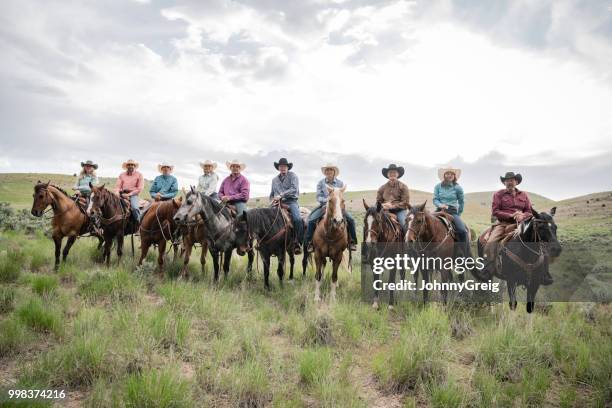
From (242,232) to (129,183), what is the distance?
4.97 m

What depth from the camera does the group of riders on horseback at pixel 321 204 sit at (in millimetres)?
7977

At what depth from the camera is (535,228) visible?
675cm

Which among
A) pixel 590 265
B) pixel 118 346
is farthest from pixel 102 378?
pixel 590 265

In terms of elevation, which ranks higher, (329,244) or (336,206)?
(336,206)

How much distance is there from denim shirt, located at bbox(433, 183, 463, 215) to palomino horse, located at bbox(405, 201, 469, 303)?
3.97 feet

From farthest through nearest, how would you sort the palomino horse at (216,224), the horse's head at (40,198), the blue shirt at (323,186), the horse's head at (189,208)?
the blue shirt at (323,186), the horse's head at (40,198), the palomino horse at (216,224), the horse's head at (189,208)

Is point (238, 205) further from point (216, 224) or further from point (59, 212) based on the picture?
point (59, 212)

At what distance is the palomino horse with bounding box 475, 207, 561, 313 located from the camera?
262 inches

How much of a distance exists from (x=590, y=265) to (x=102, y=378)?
66.1 ft

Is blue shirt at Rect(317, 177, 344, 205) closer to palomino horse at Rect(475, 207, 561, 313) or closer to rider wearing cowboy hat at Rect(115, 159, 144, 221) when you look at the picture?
palomino horse at Rect(475, 207, 561, 313)

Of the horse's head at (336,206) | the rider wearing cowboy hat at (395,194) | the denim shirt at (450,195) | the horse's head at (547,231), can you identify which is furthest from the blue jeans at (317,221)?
the horse's head at (547,231)

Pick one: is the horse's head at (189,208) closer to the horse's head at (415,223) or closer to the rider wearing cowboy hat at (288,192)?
the rider wearing cowboy hat at (288,192)

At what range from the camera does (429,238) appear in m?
8.20

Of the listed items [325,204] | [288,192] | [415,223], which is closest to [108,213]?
[288,192]
